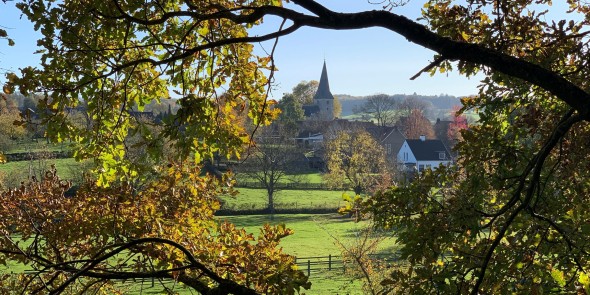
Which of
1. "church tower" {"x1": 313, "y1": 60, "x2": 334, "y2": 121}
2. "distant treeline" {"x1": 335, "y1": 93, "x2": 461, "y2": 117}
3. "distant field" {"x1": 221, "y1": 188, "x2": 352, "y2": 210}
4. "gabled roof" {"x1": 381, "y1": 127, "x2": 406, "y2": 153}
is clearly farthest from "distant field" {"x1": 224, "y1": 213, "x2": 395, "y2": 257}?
"distant treeline" {"x1": 335, "y1": 93, "x2": 461, "y2": 117}

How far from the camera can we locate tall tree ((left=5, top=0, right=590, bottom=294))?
3.33 m

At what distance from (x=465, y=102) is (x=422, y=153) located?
59696 mm

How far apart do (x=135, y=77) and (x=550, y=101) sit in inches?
171

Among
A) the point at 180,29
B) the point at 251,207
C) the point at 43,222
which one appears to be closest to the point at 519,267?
the point at 180,29

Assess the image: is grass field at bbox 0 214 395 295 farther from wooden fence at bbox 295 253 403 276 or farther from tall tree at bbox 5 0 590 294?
tall tree at bbox 5 0 590 294

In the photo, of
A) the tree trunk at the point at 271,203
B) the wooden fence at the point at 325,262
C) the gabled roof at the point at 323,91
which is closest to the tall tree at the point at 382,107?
the gabled roof at the point at 323,91

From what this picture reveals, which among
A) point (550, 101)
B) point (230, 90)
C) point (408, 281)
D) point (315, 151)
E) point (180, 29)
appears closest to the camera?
point (408, 281)

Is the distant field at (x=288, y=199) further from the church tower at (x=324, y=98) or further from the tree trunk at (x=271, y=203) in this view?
the church tower at (x=324, y=98)

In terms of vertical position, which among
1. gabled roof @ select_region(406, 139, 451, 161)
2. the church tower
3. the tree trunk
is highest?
the church tower

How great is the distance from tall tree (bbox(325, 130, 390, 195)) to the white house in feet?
41.8

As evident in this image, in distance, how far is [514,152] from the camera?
4.55 metres

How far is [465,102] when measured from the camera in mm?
5617

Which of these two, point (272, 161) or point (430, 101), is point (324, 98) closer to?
point (272, 161)

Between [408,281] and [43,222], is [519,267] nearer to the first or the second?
[408,281]
